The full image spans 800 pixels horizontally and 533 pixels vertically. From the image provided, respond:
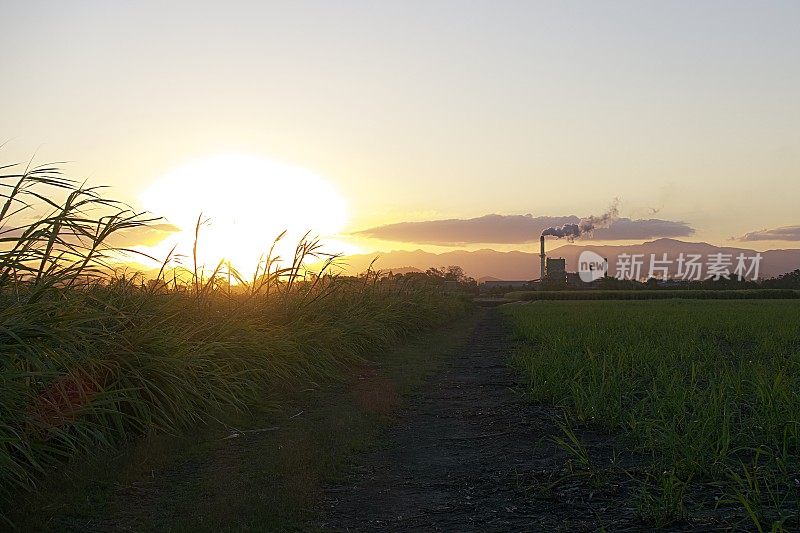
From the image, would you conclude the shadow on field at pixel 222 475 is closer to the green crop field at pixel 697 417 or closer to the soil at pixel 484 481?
the soil at pixel 484 481

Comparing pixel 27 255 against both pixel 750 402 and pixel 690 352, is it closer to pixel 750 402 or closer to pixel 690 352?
pixel 750 402

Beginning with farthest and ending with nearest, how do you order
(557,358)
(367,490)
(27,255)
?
(557,358) < (27,255) < (367,490)

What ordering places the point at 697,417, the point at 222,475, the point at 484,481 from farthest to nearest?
the point at 697,417 → the point at 222,475 → the point at 484,481

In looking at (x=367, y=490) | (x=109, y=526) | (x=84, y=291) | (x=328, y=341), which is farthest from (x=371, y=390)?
(x=109, y=526)

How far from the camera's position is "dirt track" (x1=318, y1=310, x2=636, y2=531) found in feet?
13.9

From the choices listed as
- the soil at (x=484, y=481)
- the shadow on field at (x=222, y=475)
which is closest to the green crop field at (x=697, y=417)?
the soil at (x=484, y=481)

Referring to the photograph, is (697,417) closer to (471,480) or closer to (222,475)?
(471,480)

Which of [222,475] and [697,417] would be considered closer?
[222,475]

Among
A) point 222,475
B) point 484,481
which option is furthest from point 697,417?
point 222,475

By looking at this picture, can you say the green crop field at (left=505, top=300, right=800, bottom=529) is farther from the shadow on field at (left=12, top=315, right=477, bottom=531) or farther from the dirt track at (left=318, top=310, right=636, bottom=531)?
the shadow on field at (left=12, top=315, right=477, bottom=531)

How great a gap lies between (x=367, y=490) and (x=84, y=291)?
156 inches

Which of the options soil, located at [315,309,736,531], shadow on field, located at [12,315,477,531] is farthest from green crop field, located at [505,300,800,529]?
shadow on field, located at [12,315,477,531]

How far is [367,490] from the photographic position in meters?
5.04

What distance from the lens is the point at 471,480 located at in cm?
520
